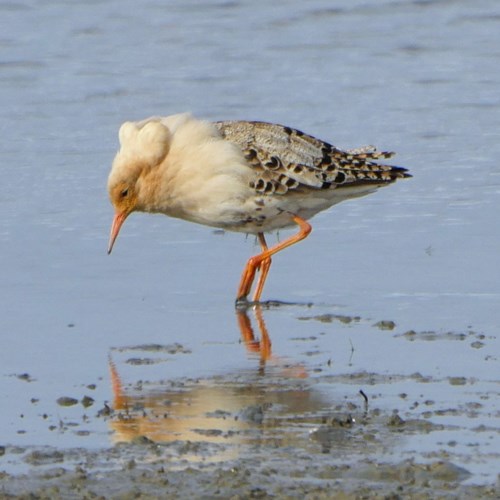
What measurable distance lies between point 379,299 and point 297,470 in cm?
349

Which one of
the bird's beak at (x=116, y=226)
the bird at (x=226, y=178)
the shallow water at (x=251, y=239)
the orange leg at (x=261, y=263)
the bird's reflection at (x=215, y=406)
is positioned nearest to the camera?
the bird's reflection at (x=215, y=406)

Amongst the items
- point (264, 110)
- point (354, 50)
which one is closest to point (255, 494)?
point (264, 110)

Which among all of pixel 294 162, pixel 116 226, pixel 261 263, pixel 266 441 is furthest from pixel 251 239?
pixel 266 441

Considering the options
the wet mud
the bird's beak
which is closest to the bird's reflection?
the wet mud

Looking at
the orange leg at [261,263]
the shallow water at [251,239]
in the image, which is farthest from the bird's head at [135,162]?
the orange leg at [261,263]

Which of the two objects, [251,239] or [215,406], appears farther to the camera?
[251,239]

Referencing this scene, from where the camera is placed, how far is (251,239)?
39.2 ft

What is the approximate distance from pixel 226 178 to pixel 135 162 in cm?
60

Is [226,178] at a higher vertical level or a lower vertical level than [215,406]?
higher

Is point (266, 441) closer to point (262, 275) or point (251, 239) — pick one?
point (262, 275)

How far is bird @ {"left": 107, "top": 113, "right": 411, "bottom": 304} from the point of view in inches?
415

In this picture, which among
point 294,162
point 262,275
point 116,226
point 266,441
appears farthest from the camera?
point 294,162

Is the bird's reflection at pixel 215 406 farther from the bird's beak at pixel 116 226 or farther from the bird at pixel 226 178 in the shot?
the bird's beak at pixel 116 226

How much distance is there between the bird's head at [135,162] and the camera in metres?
10.6
